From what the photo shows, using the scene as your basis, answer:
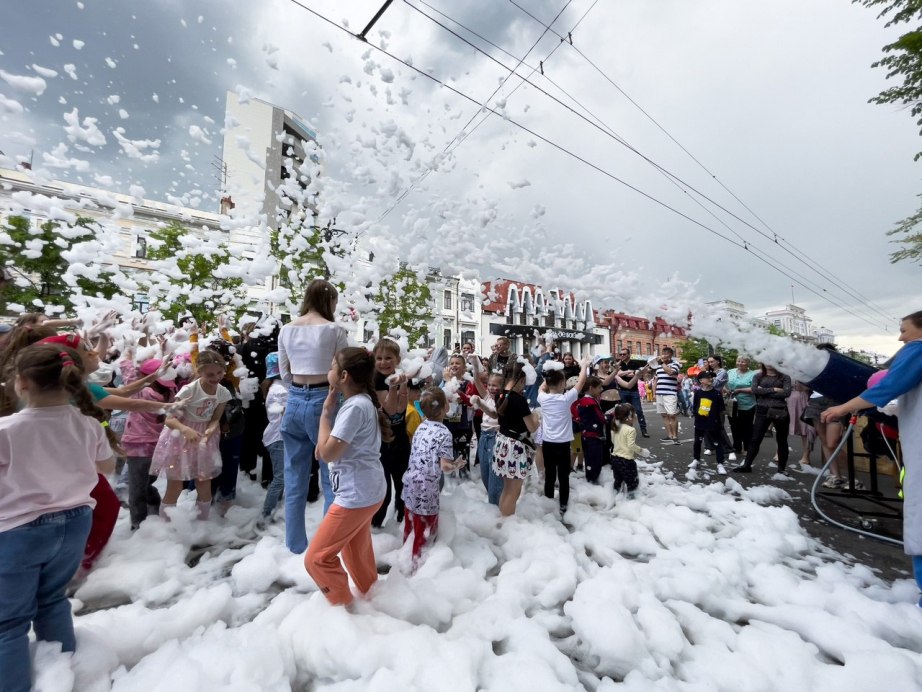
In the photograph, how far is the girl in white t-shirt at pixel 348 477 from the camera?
2.38m

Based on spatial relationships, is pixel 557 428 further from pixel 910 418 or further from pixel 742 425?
pixel 742 425

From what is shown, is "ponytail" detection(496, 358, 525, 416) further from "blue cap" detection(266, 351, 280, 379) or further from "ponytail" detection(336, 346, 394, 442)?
"blue cap" detection(266, 351, 280, 379)

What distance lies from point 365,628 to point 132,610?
1407 mm

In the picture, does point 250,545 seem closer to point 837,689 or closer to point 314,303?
point 314,303

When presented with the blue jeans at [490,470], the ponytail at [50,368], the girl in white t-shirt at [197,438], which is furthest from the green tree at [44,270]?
the ponytail at [50,368]

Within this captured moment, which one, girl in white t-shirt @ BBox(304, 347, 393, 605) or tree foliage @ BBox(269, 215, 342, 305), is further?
tree foliage @ BBox(269, 215, 342, 305)

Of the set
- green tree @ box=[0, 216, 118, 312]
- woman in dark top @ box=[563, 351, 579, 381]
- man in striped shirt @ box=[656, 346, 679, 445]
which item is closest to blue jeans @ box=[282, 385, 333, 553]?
woman in dark top @ box=[563, 351, 579, 381]

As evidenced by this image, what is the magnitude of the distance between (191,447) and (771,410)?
7571mm

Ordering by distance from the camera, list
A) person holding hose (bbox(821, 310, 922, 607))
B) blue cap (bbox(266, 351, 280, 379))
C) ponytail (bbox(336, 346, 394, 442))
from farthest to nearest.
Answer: blue cap (bbox(266, 351, 280, 379)) < person holding hose (bbox(821, 310, 922, 607)) < ponytail (bbox(336, 346, 394, 442))

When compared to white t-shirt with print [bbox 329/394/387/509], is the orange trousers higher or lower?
lower

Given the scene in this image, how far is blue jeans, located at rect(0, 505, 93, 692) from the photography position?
1.67 m

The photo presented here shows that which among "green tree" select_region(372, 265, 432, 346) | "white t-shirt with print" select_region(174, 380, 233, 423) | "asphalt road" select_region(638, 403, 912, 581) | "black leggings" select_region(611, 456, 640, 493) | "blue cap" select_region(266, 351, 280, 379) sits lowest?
"asphalt road" select_region(638, 403, 912, 581)

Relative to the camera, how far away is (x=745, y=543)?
3.84 metres

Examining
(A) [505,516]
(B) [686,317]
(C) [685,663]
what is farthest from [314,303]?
(B) [686,317]
